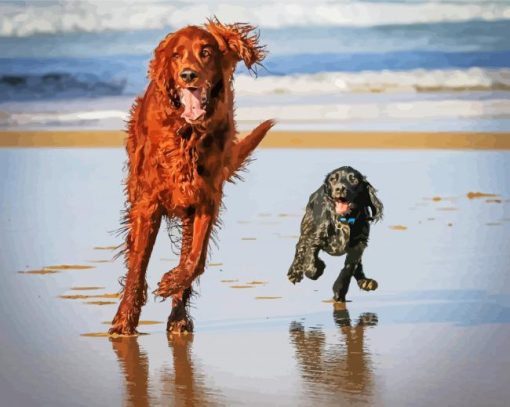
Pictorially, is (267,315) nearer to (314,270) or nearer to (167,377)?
(314,270)

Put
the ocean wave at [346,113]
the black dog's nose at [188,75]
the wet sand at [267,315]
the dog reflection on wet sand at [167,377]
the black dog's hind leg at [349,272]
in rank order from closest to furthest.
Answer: the dog reflection on wet sand at [167,377] → the wet sand at [267,315] → the black dog's nose at [188,75] → the black dog's hind leg at [349,272] → the ocean wave at [346,113]

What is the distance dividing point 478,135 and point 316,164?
367cm

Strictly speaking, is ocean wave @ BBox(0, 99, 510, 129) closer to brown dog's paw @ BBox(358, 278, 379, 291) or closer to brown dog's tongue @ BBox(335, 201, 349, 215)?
brown dog's tongue @ BBox(335, 201, 349, 215)

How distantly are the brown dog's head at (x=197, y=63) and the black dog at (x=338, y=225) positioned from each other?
175cm

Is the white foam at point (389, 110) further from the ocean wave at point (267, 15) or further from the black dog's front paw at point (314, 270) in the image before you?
the black dog's front paw at point (314, 270)

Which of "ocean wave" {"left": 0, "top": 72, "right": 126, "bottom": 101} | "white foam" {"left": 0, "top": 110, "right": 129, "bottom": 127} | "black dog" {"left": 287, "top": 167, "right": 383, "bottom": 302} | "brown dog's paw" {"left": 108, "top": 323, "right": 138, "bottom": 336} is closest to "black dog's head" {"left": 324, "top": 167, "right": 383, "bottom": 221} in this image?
"black dog" {"left": 287, "top": 167, "right": 383, "bottom": 302}

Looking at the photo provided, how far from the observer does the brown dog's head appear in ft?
21.0

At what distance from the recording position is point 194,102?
640cm

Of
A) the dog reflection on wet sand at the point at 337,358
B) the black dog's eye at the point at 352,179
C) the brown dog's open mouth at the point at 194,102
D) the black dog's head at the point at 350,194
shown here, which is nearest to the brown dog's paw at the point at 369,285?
the black dog's head at the point at 350,194

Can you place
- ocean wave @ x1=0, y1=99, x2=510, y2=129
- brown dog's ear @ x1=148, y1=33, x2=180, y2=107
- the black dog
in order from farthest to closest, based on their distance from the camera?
1. ocean wave @ x1=0, y1=99, x2=510, y2=129
2. the black dog
3. brown dog's ear @ x1=148, y1=33, x2=180, y2=107

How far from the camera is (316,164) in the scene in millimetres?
16016

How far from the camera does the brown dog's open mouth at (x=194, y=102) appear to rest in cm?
639

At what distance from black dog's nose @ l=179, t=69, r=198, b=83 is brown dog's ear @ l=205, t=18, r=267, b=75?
24 cm

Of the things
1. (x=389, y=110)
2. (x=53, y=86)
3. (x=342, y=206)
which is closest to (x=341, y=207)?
(x=342, y=206)
